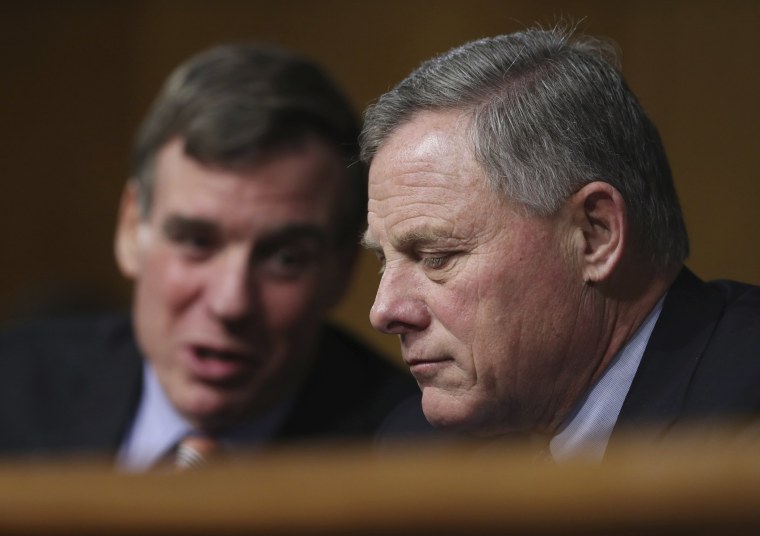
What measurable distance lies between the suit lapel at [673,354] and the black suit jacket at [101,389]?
54 centimetres

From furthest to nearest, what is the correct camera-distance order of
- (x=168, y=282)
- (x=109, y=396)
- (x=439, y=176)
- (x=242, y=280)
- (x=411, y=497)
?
(x=109, y=396), (x=168, y=282), (x=242, y=280), (x=439, y=176), (x=411, y=497)

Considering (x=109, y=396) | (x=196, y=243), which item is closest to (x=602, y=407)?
(x=196, y=243)

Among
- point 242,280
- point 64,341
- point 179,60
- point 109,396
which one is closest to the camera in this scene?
point 242,280

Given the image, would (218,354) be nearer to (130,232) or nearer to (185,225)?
(185,225)

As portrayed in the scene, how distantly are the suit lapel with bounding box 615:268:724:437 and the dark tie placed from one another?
980 mm

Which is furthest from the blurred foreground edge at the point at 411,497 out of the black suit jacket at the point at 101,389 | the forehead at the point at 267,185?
the forehead at the point at 267,185

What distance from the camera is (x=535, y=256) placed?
3.52ft

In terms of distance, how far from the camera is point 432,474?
590 mm

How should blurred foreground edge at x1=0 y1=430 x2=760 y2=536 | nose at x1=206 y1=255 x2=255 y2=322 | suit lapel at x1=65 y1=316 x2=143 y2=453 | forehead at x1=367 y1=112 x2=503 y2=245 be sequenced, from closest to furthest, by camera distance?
blurred foreground edge at x1=0 y1=430 x2=760 y2=536
forehead at x1=367 y1=112 x2=503 y2=245
nose at x1=206 y1=255 x2=255 y2=322
suit lapel at x1=65 y1=316 x2=143 y2=453

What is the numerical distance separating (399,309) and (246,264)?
2.74ft

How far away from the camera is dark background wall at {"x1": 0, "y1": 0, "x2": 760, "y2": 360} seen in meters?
2.14

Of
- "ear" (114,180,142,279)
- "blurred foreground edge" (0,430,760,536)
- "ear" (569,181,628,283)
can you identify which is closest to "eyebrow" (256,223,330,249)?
"ear" (114,180,142,279)

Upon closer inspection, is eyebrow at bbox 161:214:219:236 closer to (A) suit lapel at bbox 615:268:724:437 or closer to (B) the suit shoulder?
(B) the suit shoulder

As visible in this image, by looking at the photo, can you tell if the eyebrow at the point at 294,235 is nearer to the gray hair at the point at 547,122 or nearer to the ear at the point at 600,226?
the gray hair at the point at 547,122
